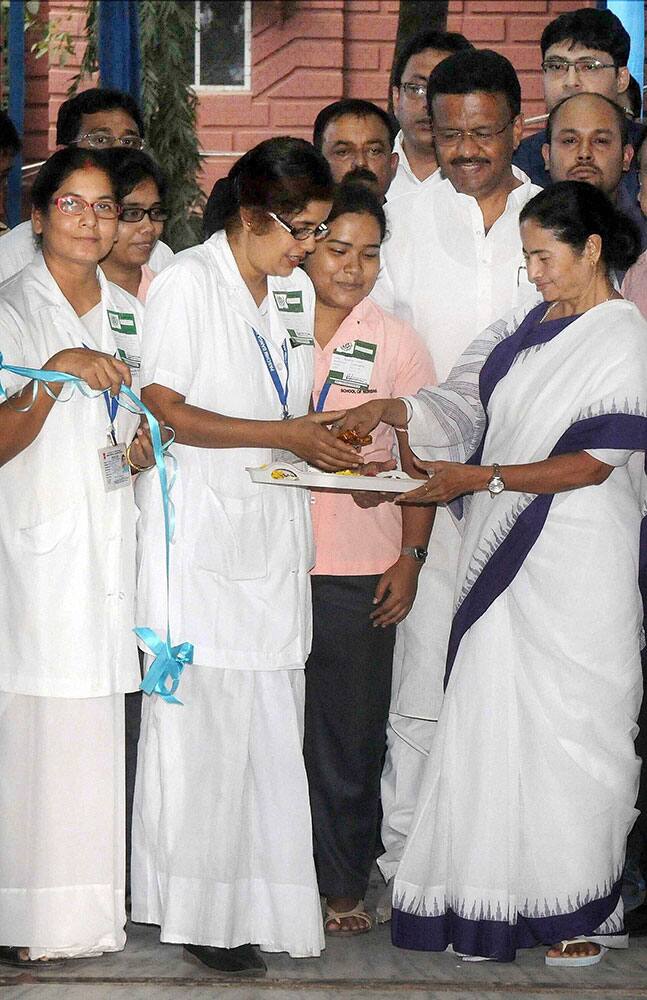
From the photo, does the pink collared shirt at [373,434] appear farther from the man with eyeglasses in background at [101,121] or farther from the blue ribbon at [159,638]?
the man with eyeglasses in background at [101,121]

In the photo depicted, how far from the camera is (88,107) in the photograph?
5.17 metres

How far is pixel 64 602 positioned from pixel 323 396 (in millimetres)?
981

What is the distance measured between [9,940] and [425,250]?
7.44 feet

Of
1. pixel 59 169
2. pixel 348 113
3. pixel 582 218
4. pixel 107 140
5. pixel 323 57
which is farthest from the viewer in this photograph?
pixel 323 57

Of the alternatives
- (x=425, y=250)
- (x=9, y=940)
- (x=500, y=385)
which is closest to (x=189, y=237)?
(x=425, y=250)

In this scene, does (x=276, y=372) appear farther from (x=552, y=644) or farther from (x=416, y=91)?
(x=416, y=91)

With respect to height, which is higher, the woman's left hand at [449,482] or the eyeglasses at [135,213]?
the eyeglasses at [135,213]

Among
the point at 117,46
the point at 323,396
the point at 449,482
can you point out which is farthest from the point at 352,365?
the point at 117,46

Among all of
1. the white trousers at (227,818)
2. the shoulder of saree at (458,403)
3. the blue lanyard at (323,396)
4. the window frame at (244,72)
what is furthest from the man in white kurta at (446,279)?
the window frame at (244,72)

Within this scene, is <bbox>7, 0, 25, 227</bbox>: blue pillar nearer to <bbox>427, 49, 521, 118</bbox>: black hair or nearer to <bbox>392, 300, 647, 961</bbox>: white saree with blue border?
<bbox>427, 49, 521, 118</bbox>: black hair

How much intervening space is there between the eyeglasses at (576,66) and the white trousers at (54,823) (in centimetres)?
267

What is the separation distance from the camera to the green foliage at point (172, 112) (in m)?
9.72

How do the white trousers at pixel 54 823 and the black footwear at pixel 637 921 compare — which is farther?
the black footwear at pixel 637 921

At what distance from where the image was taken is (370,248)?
4191 millimetres
